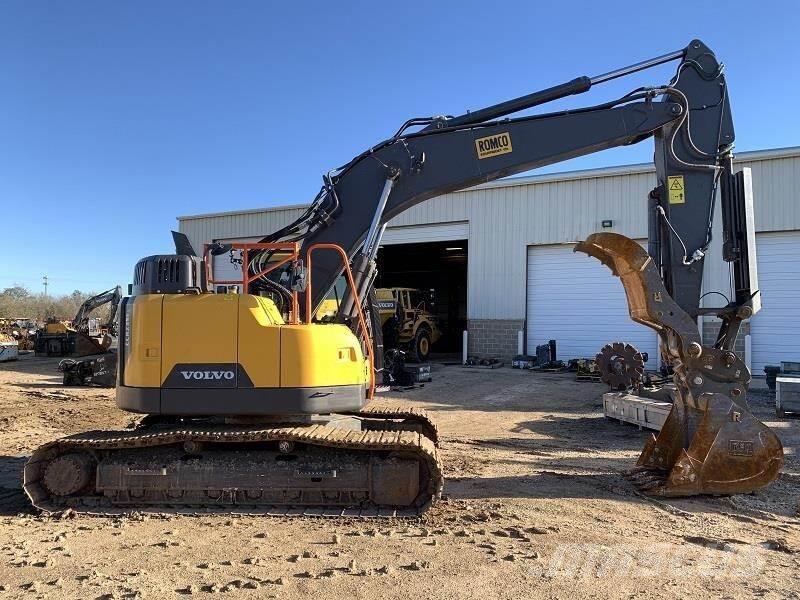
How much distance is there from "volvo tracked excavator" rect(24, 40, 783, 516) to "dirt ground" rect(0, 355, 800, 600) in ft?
1.16

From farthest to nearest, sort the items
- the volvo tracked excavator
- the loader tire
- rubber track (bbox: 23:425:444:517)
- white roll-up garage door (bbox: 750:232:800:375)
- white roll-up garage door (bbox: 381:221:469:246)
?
the loader tire < white roll-up garage door (bbox: 381:221:469:246) < white roll-up garage door (bbox: 750:232:800:375) < the volvo tracked excavator < rubber track (bbox: 23:425:444:517)

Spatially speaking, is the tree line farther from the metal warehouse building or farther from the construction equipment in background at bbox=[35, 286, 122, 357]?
the metal warehouse building

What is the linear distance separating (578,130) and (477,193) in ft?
54.2

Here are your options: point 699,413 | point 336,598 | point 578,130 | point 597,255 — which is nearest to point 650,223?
point 597,255

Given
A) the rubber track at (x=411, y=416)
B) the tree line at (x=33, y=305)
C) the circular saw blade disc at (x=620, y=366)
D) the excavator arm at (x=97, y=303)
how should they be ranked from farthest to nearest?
the tree line at (x=33, y=305) → the excavator arm at (x=97, y=303) → the circular saw blade disc at (x=620, y=366) → the rubber track at (x=411, y=416)

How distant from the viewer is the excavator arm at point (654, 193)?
6652 mm

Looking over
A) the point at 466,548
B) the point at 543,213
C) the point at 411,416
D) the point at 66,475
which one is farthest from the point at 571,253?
the point at 66,475

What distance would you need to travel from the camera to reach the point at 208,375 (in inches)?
231

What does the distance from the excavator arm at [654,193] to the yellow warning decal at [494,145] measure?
0.4 inches

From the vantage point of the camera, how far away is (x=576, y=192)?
70.3 ft

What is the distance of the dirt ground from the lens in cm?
418

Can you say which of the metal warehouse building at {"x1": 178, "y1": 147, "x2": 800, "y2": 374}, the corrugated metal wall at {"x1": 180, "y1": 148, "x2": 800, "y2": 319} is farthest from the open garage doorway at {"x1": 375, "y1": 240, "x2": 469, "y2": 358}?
the corrugated metal wall at {"x1": 180, "y1": 148, "x2": 800, "y2": 319}

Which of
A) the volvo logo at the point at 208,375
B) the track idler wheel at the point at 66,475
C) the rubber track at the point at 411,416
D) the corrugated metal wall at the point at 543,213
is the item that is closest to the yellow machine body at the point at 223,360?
the volvo logo at the point at 208,375

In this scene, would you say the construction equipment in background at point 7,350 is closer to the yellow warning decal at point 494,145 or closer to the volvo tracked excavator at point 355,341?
the volvo tracked excavator at point 355,341
